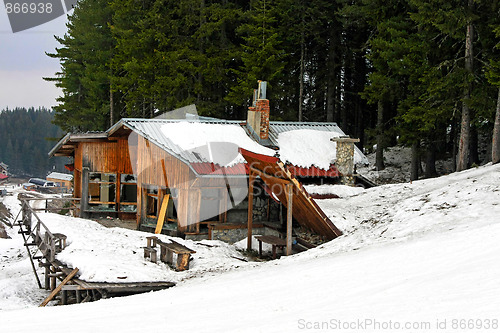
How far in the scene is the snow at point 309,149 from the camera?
1956 cm

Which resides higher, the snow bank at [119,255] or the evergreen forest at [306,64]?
the evergreen forest at [306,64]

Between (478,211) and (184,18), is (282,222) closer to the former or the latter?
(478,211)

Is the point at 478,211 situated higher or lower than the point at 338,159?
lower

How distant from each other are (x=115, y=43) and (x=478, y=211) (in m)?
31.4

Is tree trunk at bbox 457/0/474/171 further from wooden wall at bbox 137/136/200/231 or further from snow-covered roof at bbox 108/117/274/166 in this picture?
wooden wall at bbox 137/136/200/231

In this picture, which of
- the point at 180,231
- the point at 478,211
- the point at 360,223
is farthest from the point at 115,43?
the point at 478,211

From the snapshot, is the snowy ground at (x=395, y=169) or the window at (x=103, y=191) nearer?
the window at (x=103, y=191)

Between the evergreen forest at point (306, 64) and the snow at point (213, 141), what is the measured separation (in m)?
8.12

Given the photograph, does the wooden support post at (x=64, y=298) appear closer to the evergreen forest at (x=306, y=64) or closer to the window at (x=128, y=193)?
the window at (x=128, y=193)

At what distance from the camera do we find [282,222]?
60.1ft

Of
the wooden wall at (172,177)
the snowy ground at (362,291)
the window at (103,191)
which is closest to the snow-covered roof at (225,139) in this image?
the wooden wall at (172,177)

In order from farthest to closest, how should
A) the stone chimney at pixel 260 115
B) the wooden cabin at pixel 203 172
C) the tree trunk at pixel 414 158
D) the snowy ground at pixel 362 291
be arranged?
the tree trunk at pixel 414 158
the stone chimney at pixel 260 115
the wooden cabin at pixel 203 172
the snowy ground at pixel 362 291

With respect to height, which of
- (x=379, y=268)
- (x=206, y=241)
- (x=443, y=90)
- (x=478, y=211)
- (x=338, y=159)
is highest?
(x=443, y=90)

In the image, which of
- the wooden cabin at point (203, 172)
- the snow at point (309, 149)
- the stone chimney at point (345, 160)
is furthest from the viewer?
the stone chimney at point (345, 160)
